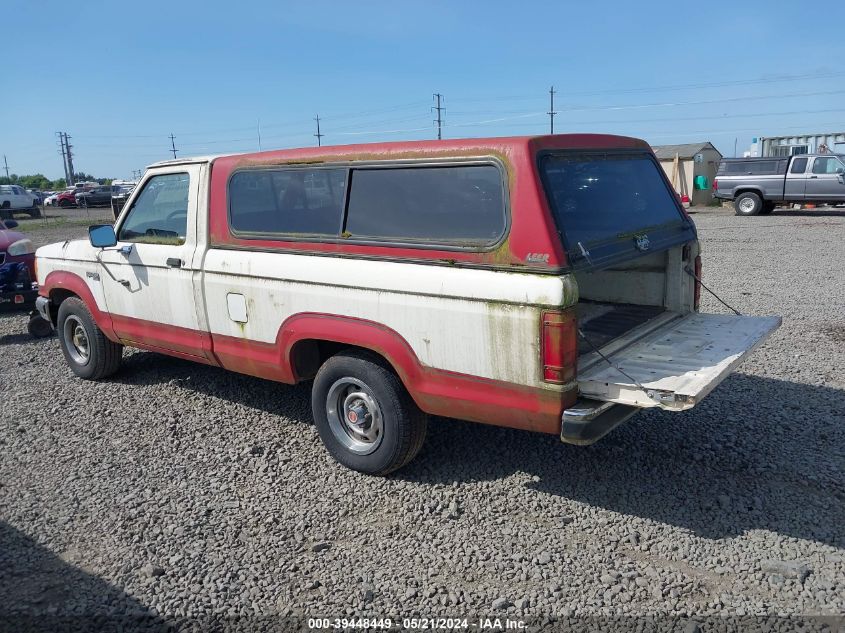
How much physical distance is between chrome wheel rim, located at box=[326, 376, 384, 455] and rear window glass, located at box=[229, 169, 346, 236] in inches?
37.8

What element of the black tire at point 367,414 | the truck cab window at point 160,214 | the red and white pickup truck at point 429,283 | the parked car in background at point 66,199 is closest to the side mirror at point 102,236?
the red and white pickup truck at point 429,283

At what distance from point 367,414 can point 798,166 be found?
69.2 ft

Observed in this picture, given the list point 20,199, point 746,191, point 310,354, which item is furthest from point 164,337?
point 20,199

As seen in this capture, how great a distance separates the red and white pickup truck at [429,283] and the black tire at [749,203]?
64.2 feet

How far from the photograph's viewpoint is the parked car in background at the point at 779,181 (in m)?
20.6

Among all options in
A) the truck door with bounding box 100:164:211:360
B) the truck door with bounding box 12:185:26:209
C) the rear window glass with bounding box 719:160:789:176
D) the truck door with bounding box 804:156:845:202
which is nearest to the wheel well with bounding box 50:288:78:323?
the truck door with bounding box 100:164:211:360

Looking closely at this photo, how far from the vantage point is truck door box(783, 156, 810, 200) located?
21.0 metres

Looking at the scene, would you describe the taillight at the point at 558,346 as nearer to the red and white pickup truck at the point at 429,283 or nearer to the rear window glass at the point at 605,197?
the red and white pickup truck at the point at 429,283

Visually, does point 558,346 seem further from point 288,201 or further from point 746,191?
point 746,191

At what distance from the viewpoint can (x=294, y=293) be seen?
437 cm

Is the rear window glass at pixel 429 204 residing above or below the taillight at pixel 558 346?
above

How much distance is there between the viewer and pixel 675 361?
3881 mm

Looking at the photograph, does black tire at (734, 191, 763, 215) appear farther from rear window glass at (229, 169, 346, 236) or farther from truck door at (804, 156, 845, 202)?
rear window glass at (229, 169, 346, 236)

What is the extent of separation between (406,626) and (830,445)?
122 inches
